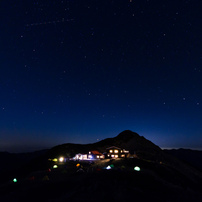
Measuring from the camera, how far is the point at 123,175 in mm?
42812

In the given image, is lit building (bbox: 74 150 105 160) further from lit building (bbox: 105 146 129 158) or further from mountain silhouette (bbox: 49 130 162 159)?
mountain silhouette (bbox: 49 130 162 159)

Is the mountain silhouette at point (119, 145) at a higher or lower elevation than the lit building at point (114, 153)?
higher

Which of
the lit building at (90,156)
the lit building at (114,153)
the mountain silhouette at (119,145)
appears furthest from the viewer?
the mountain silhouette at (119,145)

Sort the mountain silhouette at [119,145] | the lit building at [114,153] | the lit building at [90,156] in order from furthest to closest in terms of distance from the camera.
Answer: the mountain silhouette at [119,145]
the lit building at [114,153]
the lit building at [90,156]

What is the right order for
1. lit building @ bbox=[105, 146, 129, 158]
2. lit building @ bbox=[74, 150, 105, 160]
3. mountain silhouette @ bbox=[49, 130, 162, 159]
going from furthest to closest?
mountain silhouette @ bbox=[49, 130, 162, 159] → lit building @ bbox=[105, 146, 129, 158] → lit building @ bbox=[74, 150, 105, 160]

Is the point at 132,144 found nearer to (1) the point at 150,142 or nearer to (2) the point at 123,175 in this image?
(1) the point at 150,142

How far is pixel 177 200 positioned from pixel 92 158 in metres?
51.9

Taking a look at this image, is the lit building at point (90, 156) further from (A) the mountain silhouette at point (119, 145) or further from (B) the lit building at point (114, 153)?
(A) the mountain silhouette at point (119, 145)

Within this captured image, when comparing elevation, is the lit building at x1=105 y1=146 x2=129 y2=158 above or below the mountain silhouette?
below

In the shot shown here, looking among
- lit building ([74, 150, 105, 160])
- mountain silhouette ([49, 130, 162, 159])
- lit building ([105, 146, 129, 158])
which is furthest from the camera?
A: mountain silhouette ([49, 130, 162, 159])

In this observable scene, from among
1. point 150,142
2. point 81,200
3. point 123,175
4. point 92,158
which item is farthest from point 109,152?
point 150,142

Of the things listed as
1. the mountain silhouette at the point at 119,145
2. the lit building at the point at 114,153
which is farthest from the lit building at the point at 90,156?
the mountain silhouette at the point at 119,145

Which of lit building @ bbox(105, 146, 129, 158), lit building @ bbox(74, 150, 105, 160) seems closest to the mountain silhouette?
lit building @ bbox(105, 146, 129, 158)

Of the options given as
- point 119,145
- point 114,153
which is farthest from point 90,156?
point 119,145
